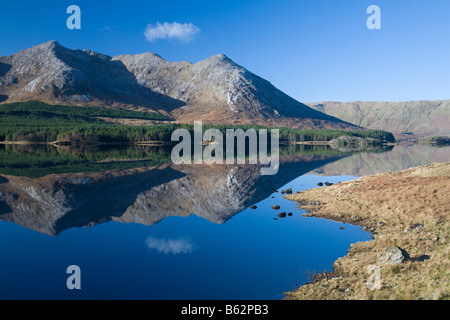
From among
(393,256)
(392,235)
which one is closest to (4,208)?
(393,256)

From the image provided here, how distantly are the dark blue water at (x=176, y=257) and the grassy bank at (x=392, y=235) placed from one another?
76.2 inches

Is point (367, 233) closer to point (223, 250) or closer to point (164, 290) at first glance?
point (223, 250)

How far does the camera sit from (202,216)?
4041cm

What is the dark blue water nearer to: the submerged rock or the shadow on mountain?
the submerged rock

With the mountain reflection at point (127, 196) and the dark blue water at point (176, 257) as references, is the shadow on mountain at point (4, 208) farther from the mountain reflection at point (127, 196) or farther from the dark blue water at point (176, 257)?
the dark blue water at point (176, 257)

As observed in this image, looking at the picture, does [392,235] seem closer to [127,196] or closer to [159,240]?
[159,240]

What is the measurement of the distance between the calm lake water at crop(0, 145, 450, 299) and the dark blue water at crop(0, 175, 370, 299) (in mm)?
78

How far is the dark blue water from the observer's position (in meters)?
20.7

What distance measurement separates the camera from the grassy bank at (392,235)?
18266 mm

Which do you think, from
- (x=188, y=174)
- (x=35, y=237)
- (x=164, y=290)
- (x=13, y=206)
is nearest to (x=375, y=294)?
(x=164, y=290)

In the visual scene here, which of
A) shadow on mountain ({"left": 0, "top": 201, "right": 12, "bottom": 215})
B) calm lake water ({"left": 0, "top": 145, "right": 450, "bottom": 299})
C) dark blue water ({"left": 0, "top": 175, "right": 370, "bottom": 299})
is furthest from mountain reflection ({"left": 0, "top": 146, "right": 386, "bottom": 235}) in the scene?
dark blue water ({"left": 0, "top": 175, "right": 370, "bottom": 299})

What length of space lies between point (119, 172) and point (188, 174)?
55.3ft

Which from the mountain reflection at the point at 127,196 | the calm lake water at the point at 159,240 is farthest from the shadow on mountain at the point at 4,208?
the calm lake water at the point at 159,240
